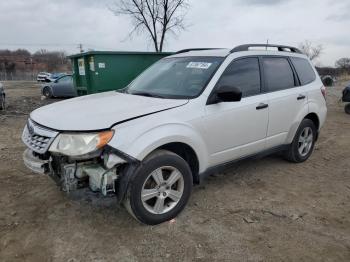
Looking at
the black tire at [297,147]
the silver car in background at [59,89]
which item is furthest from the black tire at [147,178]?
the silver car in background at [59,89]

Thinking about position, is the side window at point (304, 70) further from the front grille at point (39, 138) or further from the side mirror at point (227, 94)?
the front grille at point (39, 138)

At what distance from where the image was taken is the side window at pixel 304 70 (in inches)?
202

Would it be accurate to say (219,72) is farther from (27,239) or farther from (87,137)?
(27,239)

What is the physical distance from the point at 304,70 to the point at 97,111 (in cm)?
345

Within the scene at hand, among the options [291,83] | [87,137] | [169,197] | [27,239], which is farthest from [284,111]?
[27,239]

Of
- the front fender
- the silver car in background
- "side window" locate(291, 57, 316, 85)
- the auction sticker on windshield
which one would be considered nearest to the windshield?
the auction sticker on windshield

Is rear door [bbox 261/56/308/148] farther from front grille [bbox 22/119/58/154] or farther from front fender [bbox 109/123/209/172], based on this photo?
front grille [bbox 22/119/58/154]

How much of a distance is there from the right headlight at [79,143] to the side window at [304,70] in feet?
11.0

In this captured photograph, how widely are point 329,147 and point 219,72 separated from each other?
361cm

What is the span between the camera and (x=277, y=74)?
473 centimetres

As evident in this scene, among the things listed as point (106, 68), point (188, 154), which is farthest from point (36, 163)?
point (106, 68)

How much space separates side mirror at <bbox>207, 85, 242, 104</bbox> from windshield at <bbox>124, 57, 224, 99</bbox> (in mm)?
179

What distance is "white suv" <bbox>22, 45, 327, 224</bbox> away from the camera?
9.96 ft

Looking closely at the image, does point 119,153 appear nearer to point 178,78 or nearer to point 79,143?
point 79,143
